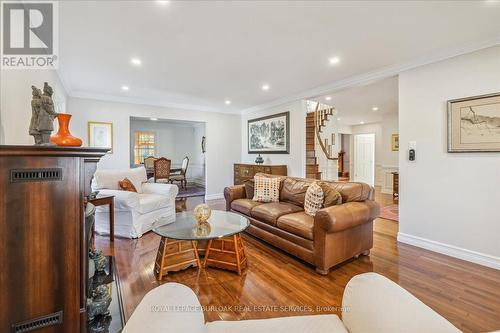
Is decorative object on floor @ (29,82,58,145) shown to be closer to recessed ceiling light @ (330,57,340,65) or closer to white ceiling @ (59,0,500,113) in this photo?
white ceiling @ (59,0,500,113)

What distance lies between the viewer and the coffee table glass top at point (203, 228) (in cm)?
220

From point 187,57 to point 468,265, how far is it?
4.18 metres

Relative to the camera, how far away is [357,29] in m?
2.41

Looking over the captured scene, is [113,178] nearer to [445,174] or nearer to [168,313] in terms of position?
[168,313]

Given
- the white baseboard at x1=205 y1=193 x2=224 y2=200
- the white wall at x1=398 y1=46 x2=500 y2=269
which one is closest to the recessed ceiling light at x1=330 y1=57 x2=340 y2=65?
the white wall at x1=398 y1=46 x2=500 y2=269

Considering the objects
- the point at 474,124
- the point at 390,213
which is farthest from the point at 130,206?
the point at 390,213

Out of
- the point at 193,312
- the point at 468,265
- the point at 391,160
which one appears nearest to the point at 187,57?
the point at 193,312

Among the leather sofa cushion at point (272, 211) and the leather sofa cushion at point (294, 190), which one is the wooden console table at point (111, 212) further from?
the leather sofa cushion at point (294, 190)

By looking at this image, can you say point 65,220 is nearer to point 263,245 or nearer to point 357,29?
point 263,245

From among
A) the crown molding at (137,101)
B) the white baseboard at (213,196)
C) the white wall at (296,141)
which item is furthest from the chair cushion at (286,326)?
the white baseboard at (213,196)

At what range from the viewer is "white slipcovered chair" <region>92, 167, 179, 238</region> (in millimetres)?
3389

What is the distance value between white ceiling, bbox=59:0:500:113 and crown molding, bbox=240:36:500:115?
0.08 ft

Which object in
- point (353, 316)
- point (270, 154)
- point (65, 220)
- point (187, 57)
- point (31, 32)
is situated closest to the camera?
point (353, 316)

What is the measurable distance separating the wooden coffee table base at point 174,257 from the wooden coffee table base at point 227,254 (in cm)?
15
